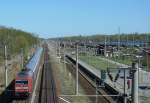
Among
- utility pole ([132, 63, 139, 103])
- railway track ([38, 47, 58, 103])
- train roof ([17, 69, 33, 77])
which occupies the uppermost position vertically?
utility pole ([132, 63, 139, 103])

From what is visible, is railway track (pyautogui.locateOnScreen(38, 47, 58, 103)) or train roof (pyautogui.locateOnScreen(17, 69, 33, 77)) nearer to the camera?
train roof (pyautogui.locateOnScreen(17, 69, 33, 77))

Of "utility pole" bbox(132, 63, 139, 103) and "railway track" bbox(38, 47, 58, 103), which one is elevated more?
"utility pole" bbox(132, 63, 139, 103)

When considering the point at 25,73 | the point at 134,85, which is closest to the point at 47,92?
the point at 25,73

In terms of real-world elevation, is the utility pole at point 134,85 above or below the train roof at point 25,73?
above

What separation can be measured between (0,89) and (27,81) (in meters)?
7.92

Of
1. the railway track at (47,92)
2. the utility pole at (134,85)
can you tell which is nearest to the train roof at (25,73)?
the railway track at (47,92)

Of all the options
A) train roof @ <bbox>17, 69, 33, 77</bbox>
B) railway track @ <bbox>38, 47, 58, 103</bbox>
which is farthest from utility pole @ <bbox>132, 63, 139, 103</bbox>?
train roof @ <bbox>17, 69, 33, 77</bbox>

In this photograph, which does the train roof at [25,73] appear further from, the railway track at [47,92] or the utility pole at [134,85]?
the utility pole at [134,85]

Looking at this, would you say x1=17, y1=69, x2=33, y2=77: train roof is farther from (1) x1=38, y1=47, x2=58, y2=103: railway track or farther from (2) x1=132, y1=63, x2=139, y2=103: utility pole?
(2) x1=132, y1=63, x2=139, y2=103: utility pole

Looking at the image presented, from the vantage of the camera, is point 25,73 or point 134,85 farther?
point 25,73

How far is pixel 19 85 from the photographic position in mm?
34312

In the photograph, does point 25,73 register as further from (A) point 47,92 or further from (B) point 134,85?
(B) point 134,85

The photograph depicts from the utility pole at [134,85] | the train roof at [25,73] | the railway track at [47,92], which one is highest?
the utility pole at [134,85]

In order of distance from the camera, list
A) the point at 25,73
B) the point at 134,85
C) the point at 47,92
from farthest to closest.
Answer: the point at 47,92 → the point at 25,73 → the point at 134,85
